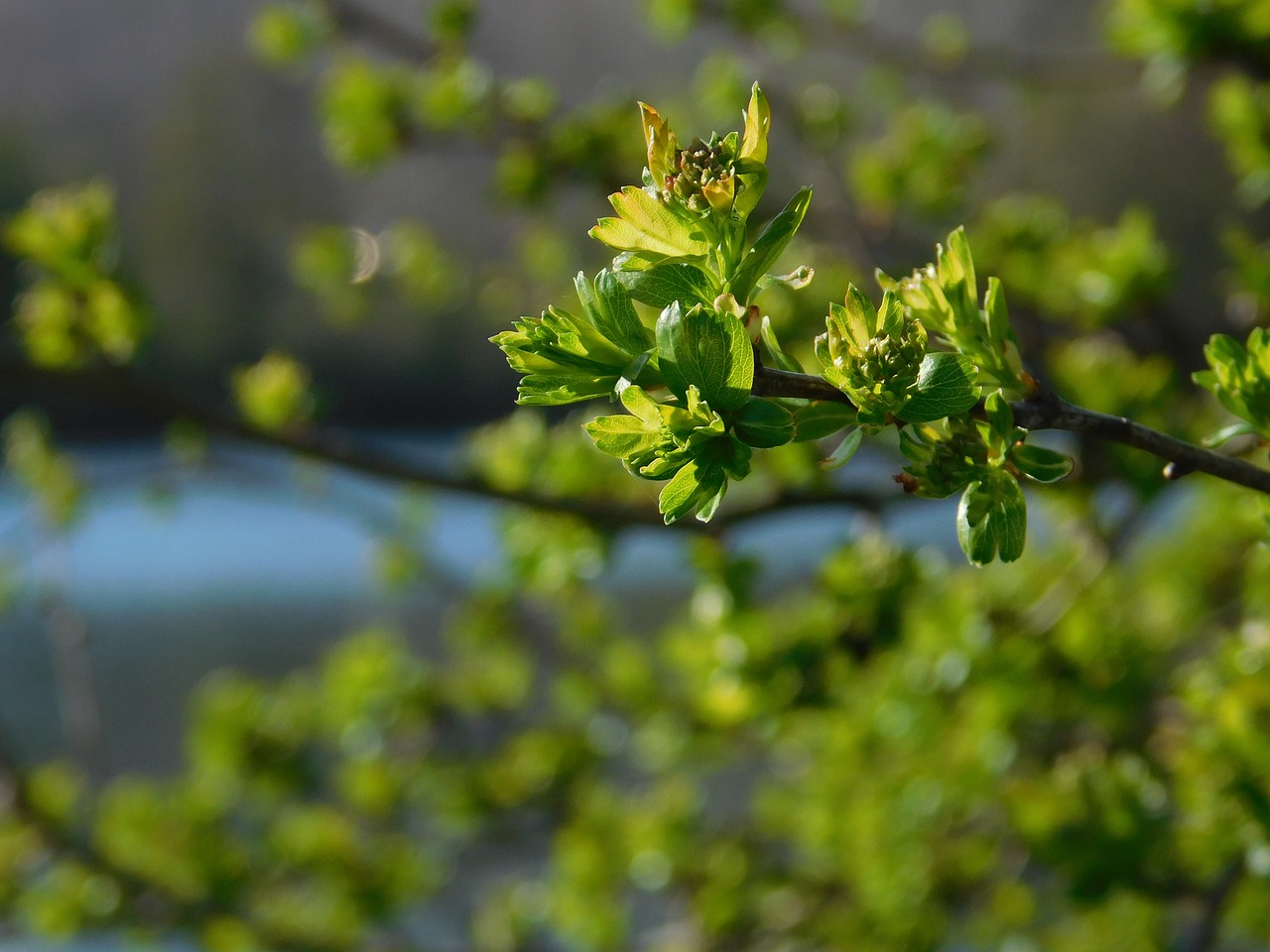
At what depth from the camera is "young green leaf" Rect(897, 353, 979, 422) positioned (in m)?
0.27

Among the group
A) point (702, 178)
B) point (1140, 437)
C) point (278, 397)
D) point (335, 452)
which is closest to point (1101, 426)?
point (1140, 437)

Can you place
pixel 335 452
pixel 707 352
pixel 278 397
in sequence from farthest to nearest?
pixel 278 397
pixel 335 452
pixel 707 352

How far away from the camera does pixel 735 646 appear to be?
0.76 meters

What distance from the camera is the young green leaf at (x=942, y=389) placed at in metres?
0.27

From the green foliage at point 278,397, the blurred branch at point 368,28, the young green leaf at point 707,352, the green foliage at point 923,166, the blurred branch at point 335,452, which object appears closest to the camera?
the young green leaf at point 707,352

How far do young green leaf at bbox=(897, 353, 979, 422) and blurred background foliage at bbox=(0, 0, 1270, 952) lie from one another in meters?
0.15

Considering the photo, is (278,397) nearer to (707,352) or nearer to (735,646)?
(735,646)

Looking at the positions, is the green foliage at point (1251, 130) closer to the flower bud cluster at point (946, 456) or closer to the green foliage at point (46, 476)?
the flower bud cluster at point (946, 456)

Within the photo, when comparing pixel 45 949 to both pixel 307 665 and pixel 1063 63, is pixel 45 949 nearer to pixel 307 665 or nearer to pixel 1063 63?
pixel 307 665

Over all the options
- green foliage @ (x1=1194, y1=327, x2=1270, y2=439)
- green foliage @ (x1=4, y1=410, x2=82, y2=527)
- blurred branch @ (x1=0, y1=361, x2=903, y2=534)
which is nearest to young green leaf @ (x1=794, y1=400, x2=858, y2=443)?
green foliage @ (x1=1194, y1=327, x2=1270, y2=439)

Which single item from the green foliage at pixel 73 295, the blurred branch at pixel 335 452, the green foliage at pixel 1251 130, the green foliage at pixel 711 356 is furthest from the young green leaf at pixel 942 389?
the green foliage at pixel 1251 130

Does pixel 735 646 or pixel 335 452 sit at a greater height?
pixel 335 452

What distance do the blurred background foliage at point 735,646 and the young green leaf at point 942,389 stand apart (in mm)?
149

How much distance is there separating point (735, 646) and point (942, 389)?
501 millimetres
